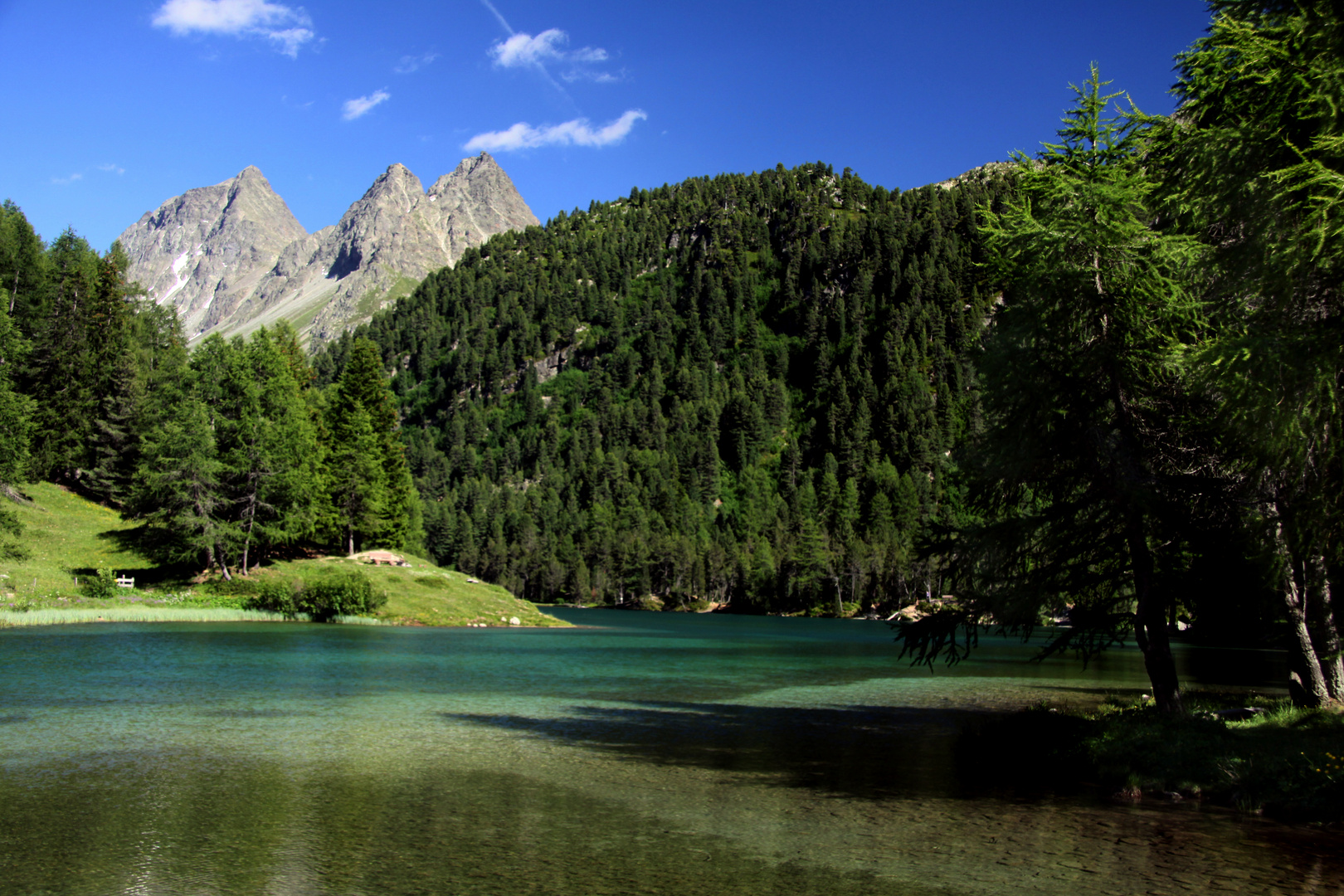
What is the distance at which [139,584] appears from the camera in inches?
2066

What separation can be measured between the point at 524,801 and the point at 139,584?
1992 inches

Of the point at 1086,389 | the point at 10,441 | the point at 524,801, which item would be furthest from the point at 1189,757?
the point at 10,441

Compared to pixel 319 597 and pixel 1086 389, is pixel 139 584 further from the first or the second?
pixel 1086 389

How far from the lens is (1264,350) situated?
10969mm

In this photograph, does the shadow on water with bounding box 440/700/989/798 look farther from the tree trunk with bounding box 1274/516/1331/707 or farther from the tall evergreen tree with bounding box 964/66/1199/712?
the tree trunk with bounding box 1274/516/1331/707

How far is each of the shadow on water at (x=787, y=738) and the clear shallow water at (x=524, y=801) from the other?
12cm

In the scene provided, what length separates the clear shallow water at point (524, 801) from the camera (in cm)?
1044

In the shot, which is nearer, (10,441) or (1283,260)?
(1283,260)

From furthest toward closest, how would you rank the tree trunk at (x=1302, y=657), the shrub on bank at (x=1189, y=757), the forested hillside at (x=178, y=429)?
the forested hillside at (x=178, y=429) → the tree trunk at (x=1302, y=657) → the shrub on bank at (x=1189, y=757)

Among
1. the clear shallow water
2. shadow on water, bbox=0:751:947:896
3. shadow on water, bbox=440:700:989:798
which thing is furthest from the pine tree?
shadow on water, bbox=0:751:947:896

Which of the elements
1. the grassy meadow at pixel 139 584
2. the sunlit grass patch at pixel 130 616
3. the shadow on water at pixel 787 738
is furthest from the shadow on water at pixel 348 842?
the grassy meadow at pixel 139 584

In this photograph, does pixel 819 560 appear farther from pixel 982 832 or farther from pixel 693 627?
pixel 982 832

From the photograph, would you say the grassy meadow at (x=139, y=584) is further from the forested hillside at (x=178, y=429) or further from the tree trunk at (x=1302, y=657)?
the tree trunk at (x=1302, y=657)

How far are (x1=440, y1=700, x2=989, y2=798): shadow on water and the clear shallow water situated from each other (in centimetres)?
12
